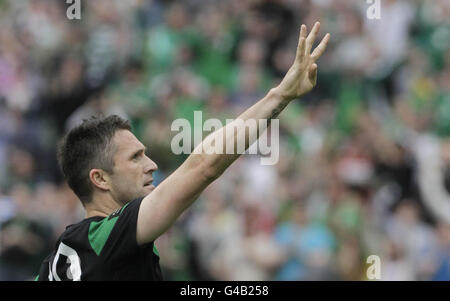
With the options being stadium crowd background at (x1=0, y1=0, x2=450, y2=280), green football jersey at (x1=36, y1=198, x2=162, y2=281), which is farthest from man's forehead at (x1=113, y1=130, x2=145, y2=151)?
stadium crowd background at (x1=0, y1=0, x2=450, y2=280)

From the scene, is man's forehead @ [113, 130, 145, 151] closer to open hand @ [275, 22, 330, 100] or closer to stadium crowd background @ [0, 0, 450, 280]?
open hand @ [275, 22, 330, 100]

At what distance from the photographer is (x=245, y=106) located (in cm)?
1011

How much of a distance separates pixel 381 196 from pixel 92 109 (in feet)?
11.5

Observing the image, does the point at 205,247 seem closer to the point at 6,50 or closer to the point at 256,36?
the point at 256,36

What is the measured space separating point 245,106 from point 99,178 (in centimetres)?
618

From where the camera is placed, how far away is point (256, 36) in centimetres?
1083

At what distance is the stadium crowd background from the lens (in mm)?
8664

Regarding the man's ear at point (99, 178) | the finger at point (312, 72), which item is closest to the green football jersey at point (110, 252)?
the man's ear at point (99, 178)

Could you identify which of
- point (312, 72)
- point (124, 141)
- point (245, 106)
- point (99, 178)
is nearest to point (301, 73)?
point (312, 72)

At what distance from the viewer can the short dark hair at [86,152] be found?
4023 millimetres

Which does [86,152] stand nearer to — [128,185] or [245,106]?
[128,185]

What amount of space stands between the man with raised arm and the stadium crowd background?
4557 mm

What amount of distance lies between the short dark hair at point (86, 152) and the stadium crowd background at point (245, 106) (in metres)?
4.58
